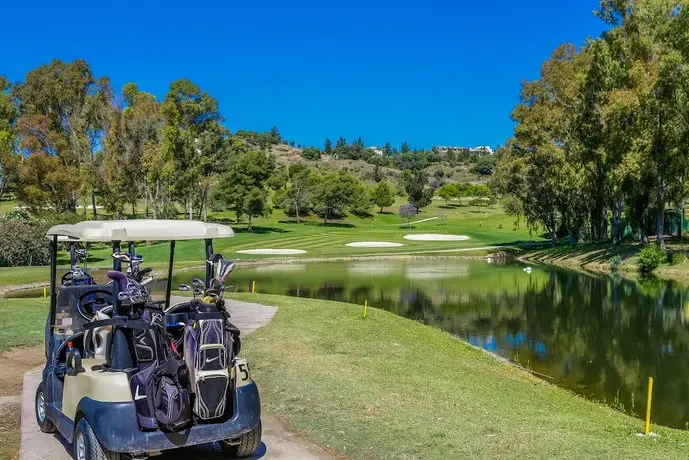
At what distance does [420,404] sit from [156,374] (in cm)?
445

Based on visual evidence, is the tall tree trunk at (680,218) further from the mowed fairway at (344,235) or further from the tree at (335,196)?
the tree at (335,196)

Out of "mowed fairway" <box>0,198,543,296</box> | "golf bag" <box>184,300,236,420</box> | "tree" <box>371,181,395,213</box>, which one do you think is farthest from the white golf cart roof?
"tree" <box>371,181,395,213</box>

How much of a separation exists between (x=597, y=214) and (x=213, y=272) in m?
55.0

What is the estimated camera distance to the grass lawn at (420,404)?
725 cm

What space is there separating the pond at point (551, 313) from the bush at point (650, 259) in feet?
11.2

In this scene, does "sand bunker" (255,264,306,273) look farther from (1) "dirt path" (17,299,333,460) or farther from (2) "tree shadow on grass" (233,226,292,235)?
(1) "dirt path" (17,299,333,460)

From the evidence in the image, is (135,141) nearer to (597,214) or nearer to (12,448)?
(597,214)

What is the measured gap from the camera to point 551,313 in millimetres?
23844

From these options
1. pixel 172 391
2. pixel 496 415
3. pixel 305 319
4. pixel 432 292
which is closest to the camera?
pixel 172 391

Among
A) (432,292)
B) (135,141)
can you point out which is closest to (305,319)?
(432,292)

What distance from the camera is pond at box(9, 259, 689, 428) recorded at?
14.1m

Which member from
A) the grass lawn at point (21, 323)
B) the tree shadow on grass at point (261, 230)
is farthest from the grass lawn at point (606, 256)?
the grass lawn at point (21, 323)

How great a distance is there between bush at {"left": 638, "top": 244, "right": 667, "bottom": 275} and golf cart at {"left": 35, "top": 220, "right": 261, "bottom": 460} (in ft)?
121

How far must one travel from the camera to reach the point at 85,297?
8.62 meters
